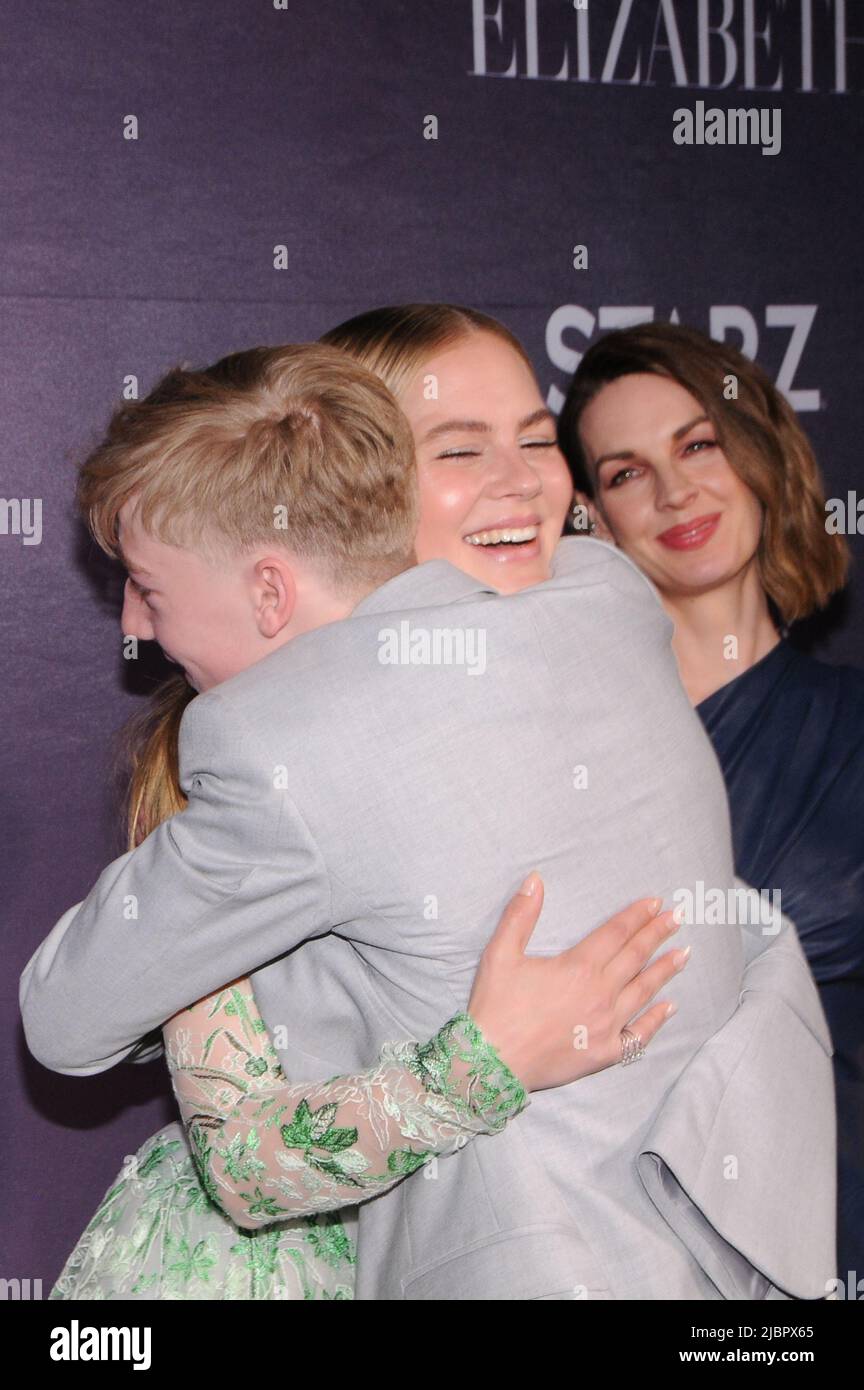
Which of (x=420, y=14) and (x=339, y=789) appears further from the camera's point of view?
(x=420, y=14)

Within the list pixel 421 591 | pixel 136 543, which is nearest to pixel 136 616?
pixel 136 543

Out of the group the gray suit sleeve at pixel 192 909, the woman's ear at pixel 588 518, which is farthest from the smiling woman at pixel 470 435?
the gray suit sleeve at pixel 192 909

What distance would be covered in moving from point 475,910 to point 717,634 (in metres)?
1.06

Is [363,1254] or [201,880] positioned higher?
[201,880]

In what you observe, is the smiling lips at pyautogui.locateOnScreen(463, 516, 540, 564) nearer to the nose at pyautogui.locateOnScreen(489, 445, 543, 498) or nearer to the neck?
the nose at pyautogui.locateOnScreen(489, 445, 543, 498)

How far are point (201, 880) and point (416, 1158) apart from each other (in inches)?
11.8

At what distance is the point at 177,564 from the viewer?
4.69 ft

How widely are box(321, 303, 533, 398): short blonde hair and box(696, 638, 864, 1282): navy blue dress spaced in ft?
2.17

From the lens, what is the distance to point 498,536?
172 cm

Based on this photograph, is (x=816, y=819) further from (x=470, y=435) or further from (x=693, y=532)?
(x=470, y=435)

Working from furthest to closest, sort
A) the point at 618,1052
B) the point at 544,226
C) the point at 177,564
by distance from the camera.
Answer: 1. the point at 544,226
2. the point at 177,564
3. the point at 618,1052

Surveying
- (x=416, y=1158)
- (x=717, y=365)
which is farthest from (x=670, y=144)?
(x=416, y=1158)
